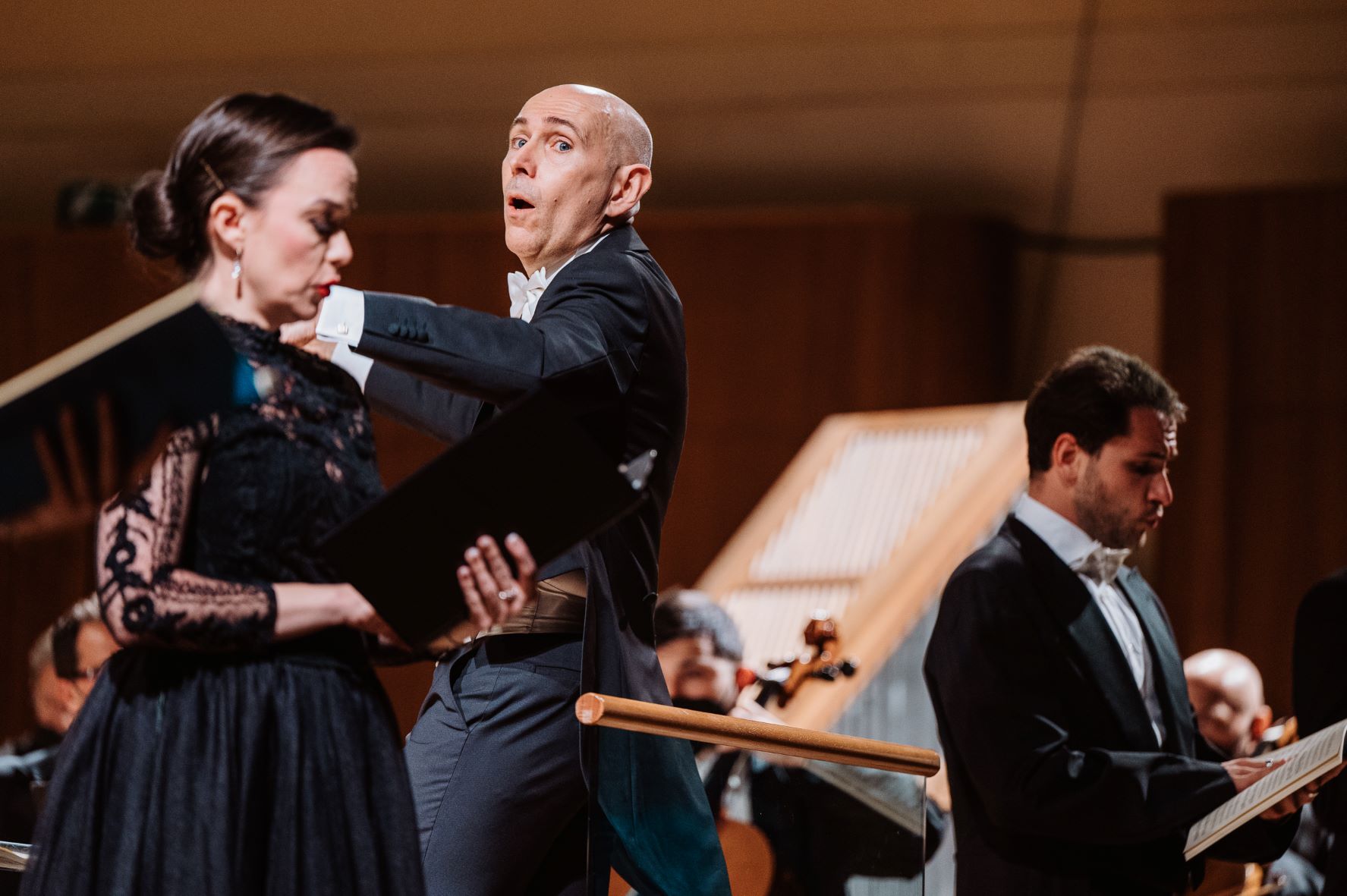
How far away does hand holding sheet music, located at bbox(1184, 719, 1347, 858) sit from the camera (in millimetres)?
2496

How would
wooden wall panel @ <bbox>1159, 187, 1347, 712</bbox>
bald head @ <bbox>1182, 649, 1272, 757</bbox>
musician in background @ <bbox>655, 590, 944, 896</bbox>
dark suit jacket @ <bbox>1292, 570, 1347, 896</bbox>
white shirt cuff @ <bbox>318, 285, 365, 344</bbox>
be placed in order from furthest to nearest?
wooden wall panel @ <bbox>1159, 187, 1347, 712</bbox>, bald head @ <bbox>1182, 649, 1272, 757</bbox>, dark suit jacket @ <bbox>1292, 570, 1347, 896</bbox>, musician in background @ <bbox>655, 590, 944, 896</bbox>, white shirt cuff @ <bbox>318, 285, 365, 344</bbox>

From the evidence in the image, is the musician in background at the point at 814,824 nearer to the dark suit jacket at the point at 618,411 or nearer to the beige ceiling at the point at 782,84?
the dark suit jacket at the point at 618,411

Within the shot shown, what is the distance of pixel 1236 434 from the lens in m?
7.25

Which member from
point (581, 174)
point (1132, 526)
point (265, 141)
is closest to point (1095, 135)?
point (1132, 526)

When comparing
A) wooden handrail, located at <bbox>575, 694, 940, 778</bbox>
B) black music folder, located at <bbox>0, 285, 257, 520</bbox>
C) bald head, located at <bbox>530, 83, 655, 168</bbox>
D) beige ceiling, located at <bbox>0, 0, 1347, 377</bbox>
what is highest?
beige ceiling, located at <bbox>0, 0, 1347, 377</bbox>

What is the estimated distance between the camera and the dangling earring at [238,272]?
1.91 meters

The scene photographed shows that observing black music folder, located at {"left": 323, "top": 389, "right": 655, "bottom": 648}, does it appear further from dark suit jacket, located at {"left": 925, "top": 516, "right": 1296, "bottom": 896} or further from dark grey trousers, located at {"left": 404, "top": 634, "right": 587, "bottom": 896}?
dark suit jacket, located at {"left": 925, "top": 516, "right": 1296, "bottom": 896}

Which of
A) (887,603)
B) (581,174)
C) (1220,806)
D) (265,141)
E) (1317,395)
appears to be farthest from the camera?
(1317,395)

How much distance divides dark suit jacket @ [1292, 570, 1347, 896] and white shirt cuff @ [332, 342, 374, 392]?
1.61 metres

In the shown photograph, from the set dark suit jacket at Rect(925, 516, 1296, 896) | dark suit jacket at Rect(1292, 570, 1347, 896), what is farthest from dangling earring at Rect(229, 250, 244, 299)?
dark suit jacket at Rect(1292, 570, 1347, 896)

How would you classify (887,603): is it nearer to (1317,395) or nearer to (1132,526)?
(1132,526)

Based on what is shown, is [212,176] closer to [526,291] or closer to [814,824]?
[526,291]

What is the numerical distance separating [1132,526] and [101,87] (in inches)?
236

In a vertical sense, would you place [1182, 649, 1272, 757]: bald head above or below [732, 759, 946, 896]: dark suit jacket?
below
